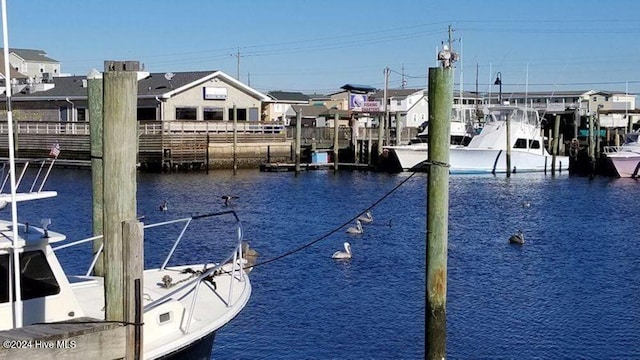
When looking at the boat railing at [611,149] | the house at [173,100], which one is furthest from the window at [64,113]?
the boat railing at [611,149]

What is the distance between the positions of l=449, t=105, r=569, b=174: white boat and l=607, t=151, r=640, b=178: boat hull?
169 inches

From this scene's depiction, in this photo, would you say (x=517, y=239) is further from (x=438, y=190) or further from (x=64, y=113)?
(x=64, y=113)

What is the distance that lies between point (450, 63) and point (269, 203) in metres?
30.1

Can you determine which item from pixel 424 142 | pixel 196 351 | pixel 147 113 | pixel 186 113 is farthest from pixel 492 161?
pixel 196 351

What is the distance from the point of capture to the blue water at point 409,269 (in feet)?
59.9

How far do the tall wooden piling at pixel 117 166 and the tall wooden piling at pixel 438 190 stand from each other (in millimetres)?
4338

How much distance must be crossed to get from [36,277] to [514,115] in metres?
57.5

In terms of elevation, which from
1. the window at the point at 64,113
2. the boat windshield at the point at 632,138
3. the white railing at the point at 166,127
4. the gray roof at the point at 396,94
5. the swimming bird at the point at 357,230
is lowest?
the swimming bird at the point at 357,230

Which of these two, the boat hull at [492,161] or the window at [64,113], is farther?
the window at [64,113]

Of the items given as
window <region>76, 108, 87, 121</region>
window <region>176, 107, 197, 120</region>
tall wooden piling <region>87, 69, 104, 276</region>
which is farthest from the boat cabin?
window <region>76, 108, 87, 121</region>

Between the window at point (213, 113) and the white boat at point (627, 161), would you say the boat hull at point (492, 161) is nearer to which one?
the white boat at point (627, 161)

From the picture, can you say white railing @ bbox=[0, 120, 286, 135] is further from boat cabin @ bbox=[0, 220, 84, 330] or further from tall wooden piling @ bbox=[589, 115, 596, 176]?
boat cabin @ bbox=[0, 220, 84, 330]

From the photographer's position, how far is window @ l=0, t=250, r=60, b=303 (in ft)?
36.3

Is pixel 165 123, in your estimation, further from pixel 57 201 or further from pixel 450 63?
pixel 450 63
